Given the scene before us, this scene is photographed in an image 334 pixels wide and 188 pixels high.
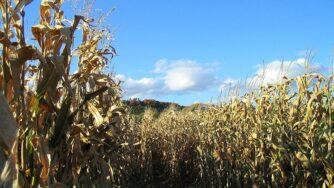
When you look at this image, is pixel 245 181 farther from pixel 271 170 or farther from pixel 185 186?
pixel 185 186

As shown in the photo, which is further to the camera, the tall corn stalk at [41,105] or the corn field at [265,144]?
the corn field at [265,144]

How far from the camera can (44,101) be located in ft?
7.89

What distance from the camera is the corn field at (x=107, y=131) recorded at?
224 centimetres

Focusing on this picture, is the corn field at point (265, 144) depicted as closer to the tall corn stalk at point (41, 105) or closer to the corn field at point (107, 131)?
the corn field at point (107, 131)

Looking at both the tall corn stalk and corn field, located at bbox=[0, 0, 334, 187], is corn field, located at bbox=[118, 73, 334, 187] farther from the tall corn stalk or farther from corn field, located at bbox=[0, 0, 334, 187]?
the tall corn stalk

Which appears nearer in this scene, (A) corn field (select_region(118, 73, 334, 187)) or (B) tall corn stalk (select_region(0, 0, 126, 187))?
(B) tall corn stalk (select_region(0, 0, 126, 187))

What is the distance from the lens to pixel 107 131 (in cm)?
367

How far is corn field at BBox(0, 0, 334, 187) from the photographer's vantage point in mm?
2244

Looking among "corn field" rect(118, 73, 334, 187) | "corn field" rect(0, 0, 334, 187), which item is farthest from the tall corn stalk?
"corn field" rect(118, 73, 334, 187)

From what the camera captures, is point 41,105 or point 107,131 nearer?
point 41,105

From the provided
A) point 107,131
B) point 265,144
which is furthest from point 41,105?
point 265,144

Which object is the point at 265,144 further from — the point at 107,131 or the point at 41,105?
the point at 41,105

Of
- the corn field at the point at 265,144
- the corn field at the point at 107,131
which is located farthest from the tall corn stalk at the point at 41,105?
the corn field at the point at 265,144

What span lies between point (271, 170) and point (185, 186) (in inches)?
100
